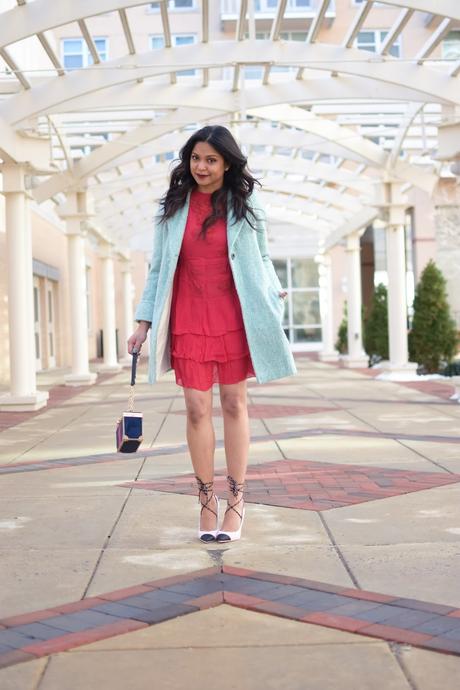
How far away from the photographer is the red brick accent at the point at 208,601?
3336 mm

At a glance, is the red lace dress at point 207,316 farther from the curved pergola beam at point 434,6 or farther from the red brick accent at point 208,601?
the curved pergola beam at point 434,6

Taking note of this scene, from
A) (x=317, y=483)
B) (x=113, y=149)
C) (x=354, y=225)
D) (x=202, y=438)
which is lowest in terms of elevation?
(x=317, y=483)

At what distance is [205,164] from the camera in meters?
4.34

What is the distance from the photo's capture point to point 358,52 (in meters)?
12.0

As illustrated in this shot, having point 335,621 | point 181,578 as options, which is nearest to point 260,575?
point 181,578

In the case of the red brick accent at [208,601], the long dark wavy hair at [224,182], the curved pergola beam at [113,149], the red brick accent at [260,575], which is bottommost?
the red brick accent at [260,575]

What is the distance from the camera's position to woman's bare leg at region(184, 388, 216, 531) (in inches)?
171

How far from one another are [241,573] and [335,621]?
71 cm

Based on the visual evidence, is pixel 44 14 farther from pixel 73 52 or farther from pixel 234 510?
pixel 73 52

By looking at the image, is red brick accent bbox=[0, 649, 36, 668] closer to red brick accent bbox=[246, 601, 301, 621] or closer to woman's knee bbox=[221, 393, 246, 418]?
red brick accent bbox=[246, 601, 301, 621]

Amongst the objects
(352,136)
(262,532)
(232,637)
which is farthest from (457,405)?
(232,637)

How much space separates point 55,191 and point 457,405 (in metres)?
8.52

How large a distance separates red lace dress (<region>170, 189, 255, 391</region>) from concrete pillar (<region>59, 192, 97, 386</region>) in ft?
44.8

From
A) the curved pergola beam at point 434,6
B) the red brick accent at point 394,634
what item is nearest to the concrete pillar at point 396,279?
the curved pergola beam at point 434,6
